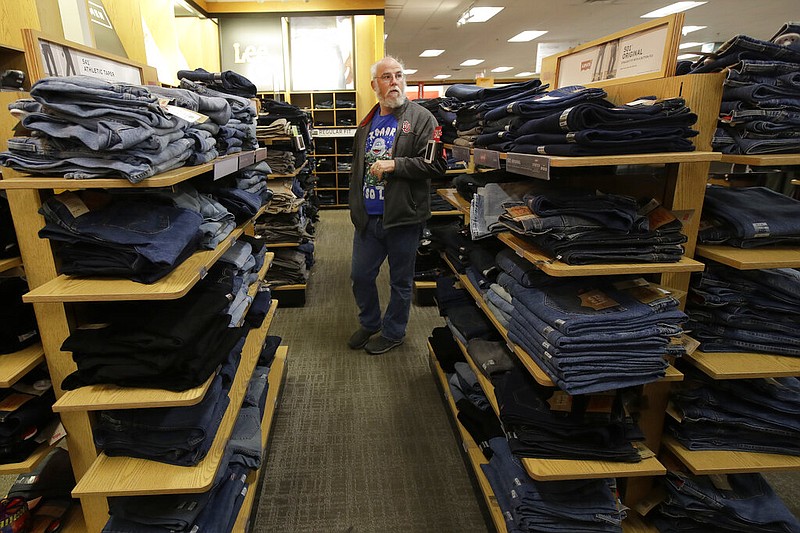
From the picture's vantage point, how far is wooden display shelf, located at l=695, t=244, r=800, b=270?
1421 millimetres

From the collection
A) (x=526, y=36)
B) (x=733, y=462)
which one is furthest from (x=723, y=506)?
(x=526, y=36)

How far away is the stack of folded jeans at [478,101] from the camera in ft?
7.02

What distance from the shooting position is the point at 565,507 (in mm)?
1536

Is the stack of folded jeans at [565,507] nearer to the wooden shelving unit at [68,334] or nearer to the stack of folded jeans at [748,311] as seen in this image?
the stack of folded jeans at [748,311]

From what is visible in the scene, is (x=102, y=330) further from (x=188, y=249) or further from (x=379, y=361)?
(x=379, y=361)

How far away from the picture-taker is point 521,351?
1.60m

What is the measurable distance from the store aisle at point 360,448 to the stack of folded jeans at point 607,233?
1.27 m

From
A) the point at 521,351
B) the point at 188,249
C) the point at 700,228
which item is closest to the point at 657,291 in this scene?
the point at 700,228

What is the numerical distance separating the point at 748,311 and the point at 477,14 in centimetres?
826

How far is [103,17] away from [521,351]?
13.5 ft

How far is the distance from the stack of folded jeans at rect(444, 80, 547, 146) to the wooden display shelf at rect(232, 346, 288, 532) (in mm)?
1674

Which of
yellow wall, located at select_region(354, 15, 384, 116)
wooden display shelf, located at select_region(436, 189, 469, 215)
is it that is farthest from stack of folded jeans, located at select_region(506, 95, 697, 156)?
yellow wall, located at select_region(354, 15, 384, 116)

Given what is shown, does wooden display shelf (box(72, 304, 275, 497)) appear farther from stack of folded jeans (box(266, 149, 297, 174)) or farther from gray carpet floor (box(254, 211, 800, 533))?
stack of folded jeans (box(266, 149, 297, 174))

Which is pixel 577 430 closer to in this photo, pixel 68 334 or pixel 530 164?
pixel 530 164
